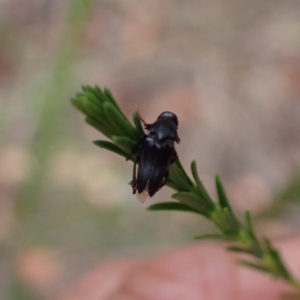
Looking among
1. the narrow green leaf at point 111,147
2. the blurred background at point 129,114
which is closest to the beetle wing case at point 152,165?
the narrow green leaf at point 111,147

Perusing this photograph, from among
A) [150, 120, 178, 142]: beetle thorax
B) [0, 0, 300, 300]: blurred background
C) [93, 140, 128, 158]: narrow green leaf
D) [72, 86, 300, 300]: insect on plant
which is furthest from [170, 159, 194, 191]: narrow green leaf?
[0, 0, 300, 300]: blurred background

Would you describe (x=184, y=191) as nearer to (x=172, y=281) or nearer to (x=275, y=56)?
(x=172, y=281)

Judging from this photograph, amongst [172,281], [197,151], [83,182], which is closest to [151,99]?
[197,151]

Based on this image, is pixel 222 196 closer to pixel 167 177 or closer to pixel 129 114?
pixel 167 177

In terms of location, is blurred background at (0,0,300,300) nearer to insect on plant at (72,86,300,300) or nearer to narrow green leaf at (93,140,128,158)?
insect on plant at (72,86,300,300)

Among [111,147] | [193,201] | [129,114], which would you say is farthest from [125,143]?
[129,114]
